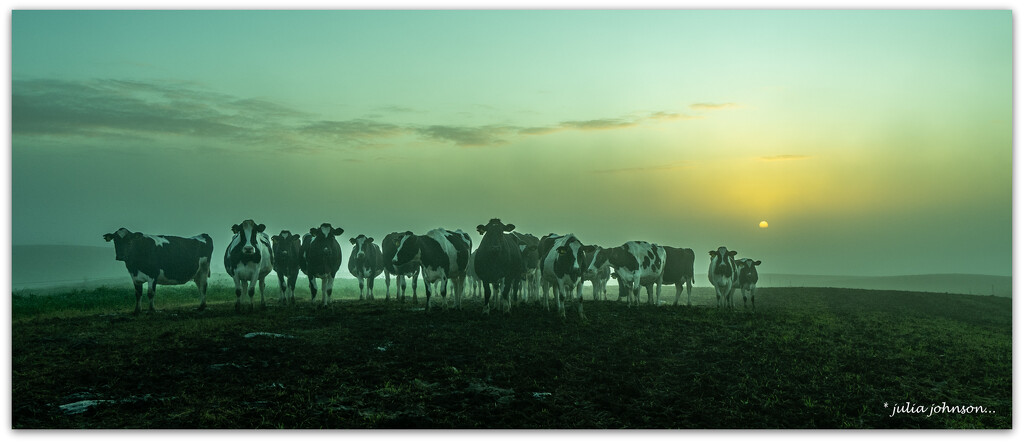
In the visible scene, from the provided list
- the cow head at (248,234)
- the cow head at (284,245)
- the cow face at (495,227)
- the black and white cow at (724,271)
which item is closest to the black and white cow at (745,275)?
the black and white cow at (724,271)

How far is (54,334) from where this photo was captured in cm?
1577

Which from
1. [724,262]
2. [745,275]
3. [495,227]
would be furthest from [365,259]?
[745,275]

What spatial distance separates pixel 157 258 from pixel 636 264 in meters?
16.8

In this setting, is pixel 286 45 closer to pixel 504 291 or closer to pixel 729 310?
pixel 504 291

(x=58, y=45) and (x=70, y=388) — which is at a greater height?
(x=58, y=45)

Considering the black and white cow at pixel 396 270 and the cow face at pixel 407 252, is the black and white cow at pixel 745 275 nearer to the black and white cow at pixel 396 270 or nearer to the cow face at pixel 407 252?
the black and white cow at pixel 396 270

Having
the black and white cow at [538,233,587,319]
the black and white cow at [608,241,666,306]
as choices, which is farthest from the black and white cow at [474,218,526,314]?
the black and white cow at [608,241,666,306]

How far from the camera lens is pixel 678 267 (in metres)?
30.1

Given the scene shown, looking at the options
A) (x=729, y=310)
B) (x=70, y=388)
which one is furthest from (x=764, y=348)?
(x=70, y=388)

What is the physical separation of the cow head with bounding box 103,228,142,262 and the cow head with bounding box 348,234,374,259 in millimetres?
10085

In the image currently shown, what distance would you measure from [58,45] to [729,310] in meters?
21.6

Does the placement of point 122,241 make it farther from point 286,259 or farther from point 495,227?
point 495,227

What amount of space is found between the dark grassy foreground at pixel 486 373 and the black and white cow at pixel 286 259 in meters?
7.13

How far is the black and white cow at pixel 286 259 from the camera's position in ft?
87.9
